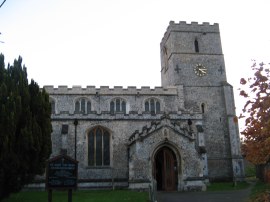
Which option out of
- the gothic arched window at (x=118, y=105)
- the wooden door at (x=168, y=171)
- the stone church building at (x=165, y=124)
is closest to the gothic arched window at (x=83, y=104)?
the stone church building at (x=165, y=124)

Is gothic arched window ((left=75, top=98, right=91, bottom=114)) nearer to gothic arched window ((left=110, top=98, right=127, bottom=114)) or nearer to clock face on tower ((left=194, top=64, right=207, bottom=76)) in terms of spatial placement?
gothic arched window ((left=110, top=98, right=127, bottom=114))

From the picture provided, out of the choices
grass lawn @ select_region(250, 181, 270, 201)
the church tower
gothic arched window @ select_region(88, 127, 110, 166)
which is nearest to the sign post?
grass lawn @ select_region(250, 181, 270, 201)

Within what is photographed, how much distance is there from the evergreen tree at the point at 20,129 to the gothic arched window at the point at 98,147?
859 cm

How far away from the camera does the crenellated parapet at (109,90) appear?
30906 millimetres

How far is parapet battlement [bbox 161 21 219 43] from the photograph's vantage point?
35219mm

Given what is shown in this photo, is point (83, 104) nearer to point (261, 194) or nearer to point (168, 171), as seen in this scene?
point (168, 171)

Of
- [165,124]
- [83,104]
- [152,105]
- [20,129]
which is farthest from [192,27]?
[20,129]

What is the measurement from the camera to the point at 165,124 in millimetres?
22438

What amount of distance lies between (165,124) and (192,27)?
16.7 meters

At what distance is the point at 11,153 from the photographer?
14.2 meters

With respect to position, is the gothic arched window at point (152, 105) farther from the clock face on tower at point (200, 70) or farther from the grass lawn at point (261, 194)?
the grass lawn at point (261, 194)

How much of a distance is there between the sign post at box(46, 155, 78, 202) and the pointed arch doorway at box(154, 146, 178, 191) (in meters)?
12.0

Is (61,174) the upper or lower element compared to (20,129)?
lower

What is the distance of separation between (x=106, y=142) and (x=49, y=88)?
8.87 meters
